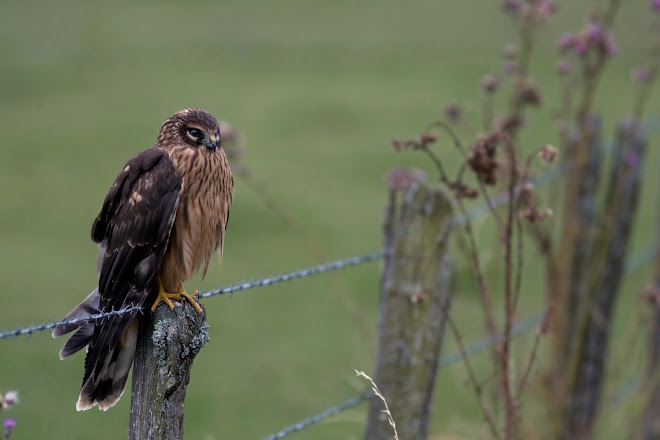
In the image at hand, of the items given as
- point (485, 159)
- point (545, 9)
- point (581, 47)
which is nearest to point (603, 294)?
point (581, 47)

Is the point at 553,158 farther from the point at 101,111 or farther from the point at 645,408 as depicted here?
the point at 101,111

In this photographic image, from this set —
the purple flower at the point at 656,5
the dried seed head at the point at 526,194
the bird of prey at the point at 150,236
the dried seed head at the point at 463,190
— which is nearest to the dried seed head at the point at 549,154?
the dried seed head at the point at 526,194

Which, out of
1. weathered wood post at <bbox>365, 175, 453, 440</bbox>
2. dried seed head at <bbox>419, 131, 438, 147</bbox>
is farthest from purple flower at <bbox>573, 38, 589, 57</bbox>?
dried seed head at <bbox>419, 131, 438, 147</bbox>

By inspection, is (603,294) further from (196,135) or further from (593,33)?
(196,135)

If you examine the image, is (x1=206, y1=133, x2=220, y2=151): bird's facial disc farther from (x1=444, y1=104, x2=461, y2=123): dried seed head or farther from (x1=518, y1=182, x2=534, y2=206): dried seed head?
(x1=444, y1=104, x2=461, y2=123): dried seed head

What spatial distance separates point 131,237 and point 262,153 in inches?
337

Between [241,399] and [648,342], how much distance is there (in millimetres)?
2579

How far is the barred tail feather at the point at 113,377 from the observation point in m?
2.56

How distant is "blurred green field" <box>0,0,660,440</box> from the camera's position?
6.04 m

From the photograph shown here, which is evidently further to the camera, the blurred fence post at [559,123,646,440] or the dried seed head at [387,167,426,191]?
the blurred fence post at [559,123,646,440]

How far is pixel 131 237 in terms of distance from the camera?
8.70 feet

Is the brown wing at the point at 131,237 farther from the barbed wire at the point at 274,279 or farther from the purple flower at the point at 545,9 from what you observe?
the purple flower at the point at 545,9

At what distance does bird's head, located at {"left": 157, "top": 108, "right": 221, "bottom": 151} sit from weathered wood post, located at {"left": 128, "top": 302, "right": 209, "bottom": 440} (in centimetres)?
82

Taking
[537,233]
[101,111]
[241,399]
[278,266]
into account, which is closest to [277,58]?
[101,111]
